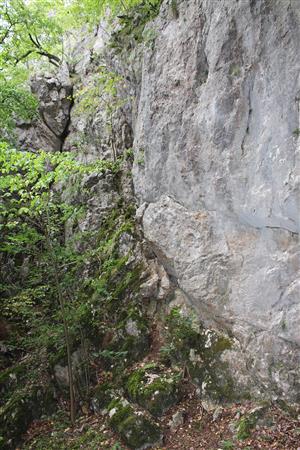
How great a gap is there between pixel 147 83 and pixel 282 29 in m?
3.34

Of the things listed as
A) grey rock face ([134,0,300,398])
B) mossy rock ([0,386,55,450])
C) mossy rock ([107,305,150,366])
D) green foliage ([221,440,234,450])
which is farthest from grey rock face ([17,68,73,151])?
green foliage ([221,440,234,450])

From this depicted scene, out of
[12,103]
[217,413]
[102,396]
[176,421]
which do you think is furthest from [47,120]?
[217,413]

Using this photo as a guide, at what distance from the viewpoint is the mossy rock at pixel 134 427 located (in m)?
6.14

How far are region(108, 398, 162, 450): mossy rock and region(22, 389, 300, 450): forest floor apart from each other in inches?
5.6

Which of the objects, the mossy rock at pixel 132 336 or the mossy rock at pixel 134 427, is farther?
the mossy rock at pixel 132 336

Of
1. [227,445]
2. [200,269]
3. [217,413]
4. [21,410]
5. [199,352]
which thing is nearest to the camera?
[227,445]

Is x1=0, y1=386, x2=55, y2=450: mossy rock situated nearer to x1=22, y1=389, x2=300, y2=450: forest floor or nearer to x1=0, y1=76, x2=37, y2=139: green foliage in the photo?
x1=22, y1=389, x2=300, y2=450: forest floor

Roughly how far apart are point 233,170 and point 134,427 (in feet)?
16.1

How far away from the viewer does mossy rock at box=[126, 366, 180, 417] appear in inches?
257

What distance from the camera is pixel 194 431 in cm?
606

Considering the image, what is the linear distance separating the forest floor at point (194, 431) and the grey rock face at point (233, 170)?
1.58ft

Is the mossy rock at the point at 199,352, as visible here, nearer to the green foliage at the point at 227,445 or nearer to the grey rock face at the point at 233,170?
the grey rock face at the point at 233,170

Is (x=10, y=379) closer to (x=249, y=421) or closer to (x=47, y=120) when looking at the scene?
(x=249, y=421)

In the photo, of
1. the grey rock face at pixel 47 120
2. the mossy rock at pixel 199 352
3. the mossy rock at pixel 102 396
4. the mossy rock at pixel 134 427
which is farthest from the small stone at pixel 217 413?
the grey rock face at pixel 47 120
